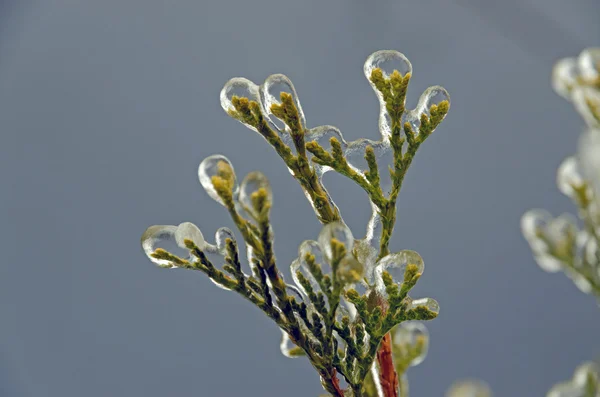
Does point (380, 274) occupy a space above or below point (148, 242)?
below

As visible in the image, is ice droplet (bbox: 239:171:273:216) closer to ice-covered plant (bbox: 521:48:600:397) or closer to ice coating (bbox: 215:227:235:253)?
ice coating (bbox: 215:227:235:253)

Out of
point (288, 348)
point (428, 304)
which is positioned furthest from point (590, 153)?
point (288, 348)

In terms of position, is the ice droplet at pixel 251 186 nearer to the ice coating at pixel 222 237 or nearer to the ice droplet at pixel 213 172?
the ice droplet at pixel 213 172

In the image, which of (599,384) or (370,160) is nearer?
(599,384)

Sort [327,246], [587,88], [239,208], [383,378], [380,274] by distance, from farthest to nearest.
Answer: [383,378] → [380,274] → [239,208] → [327,246] → [587,88]

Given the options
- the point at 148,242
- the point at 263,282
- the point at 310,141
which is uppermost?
the point at 310,141

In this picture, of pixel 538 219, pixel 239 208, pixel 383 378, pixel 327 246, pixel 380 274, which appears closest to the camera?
pixel 538 219

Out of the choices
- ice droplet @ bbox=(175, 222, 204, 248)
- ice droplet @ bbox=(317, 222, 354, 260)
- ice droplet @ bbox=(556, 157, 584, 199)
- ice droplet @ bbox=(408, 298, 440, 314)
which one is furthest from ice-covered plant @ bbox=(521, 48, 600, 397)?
ice droplet @ bbox=(175, 222, 204, 248)

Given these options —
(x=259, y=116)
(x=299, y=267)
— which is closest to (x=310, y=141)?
(x=259, y=116)

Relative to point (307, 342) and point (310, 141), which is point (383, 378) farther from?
point (310, 141)
